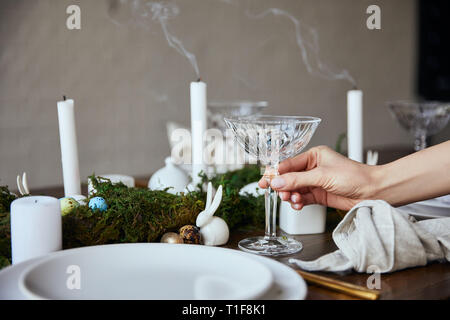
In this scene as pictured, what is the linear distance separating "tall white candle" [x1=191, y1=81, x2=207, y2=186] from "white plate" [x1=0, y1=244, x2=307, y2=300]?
0.52 metres

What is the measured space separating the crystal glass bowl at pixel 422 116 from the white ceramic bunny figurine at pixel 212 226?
4.57 ft

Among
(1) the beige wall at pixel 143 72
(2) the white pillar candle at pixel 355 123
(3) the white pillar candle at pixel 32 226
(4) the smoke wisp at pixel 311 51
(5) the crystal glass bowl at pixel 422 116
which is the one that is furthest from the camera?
(4) the smoke wisp at pixel 311 51

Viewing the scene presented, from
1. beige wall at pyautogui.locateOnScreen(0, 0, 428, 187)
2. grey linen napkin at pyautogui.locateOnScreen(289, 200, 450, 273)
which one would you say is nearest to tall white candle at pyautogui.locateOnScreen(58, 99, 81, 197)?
grey linen napkin at pyautogui.locateOnScreen(289, 200, 450, 273)

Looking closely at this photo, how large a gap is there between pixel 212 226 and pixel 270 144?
181 mm

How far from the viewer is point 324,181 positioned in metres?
0.96

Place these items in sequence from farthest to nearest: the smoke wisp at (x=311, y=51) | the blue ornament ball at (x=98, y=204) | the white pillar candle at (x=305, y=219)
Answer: the smoke wisp at (x=311, y=51), the white pillar candle at (x=305, y=219), the blue ornament ball at (x=98, y=204)

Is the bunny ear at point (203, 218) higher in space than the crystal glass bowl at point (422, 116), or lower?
lower

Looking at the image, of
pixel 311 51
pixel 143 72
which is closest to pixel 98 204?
pixel 143 72

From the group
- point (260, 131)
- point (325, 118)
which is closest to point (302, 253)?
point (260, 131)

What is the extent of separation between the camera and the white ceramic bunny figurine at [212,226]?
91 centimetres

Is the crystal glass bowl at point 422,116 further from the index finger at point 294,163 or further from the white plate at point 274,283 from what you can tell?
the white plate at point 274,283

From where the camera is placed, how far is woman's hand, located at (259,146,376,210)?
3.09ft

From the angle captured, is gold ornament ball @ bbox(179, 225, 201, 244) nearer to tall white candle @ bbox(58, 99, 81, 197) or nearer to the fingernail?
the fingernail

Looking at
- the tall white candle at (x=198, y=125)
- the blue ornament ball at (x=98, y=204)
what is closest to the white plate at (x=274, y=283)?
the blue ornament ball at (x=98, y=204)
